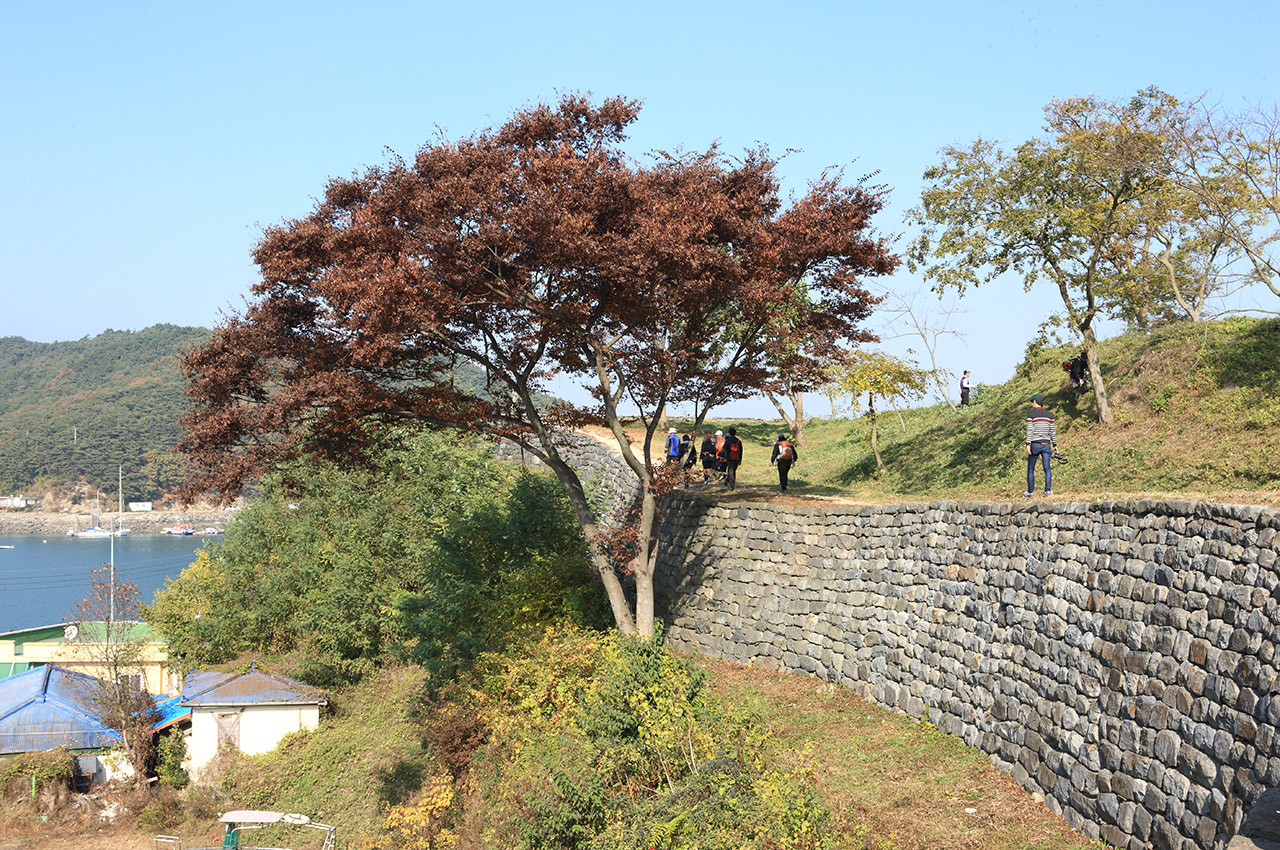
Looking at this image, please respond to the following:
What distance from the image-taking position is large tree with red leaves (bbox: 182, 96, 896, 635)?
1338cm

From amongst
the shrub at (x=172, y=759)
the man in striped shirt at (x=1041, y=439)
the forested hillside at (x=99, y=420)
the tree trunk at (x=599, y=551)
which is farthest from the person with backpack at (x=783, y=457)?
the forested hillside at (x=99, y=420)

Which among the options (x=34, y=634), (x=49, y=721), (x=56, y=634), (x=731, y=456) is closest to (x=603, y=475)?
(x=731, y=456)

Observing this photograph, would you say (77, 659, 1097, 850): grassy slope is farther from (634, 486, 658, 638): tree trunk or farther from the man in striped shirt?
the man in striped shirt

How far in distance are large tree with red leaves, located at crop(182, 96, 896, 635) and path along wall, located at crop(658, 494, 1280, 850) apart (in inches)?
111

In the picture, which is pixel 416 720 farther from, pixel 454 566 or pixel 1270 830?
pixel 1270 830

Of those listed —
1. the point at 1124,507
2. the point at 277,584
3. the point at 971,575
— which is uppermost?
the point at 1124,507

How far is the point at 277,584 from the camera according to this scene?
28594mm

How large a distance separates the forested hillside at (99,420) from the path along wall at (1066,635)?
101057 mm

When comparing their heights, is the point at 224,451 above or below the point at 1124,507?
above

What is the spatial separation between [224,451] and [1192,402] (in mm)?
16103

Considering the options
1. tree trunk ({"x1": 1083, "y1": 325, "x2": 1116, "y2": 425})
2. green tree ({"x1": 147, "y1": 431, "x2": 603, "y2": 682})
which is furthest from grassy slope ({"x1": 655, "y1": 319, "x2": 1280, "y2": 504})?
green tree ({"x1": 147, "y1": 431, "x2": 603, "y2": 682})

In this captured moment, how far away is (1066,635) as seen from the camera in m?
9.20

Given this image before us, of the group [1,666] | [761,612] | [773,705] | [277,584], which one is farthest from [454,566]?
[1,666]

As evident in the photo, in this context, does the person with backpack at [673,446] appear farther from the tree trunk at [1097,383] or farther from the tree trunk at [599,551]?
the tree trunk at [1097,383]
